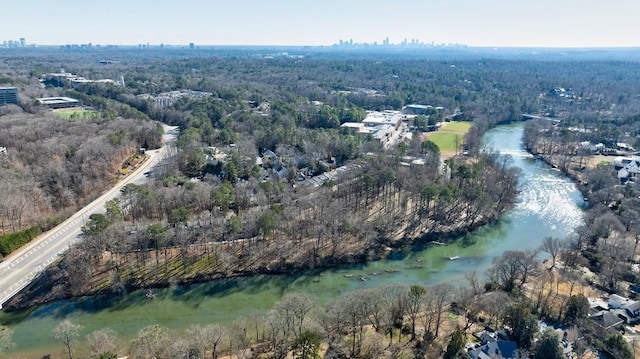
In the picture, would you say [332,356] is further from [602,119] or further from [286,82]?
[286,82]

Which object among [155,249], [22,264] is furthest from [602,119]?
[22,264]

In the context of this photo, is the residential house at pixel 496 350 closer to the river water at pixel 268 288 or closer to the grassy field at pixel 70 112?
the river water at pixel 268 288

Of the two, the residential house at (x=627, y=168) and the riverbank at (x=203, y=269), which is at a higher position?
the residential house at (x=627, y=168)

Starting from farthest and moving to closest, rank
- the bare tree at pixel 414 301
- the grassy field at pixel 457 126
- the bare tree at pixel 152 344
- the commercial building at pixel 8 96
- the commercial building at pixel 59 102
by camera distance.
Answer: the grassy field at pixel 457 126 < the commercial building at pixel 59 102 < the commercial building at pixel 8 96 < the bare tree at pixel 414 301 < the bare tree at pixel 152 344

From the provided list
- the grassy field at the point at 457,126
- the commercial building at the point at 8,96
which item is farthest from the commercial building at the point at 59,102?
the grassy field at the point at 457,126

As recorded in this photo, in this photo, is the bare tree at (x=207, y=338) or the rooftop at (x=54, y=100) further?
the rooftop at (x=54, y=100)

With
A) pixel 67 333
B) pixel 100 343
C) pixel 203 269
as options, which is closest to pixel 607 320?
pixel 203 269
